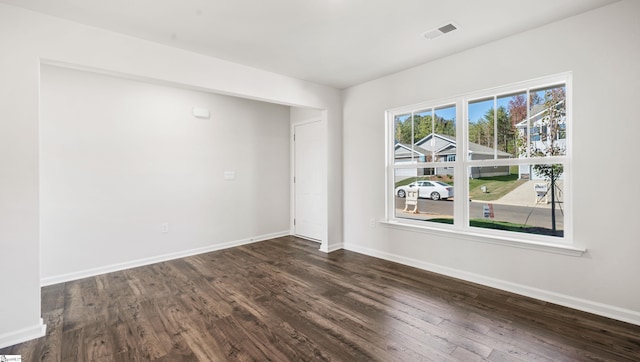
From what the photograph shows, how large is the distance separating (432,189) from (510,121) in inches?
45.9

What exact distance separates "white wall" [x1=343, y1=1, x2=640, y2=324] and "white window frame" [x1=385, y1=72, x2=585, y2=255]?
8 centimetres

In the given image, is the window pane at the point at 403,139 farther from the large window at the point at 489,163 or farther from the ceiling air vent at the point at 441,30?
the ceiling air vent at the point at 441,30

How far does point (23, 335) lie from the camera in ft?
7.26

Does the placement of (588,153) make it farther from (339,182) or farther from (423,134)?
(339,182)

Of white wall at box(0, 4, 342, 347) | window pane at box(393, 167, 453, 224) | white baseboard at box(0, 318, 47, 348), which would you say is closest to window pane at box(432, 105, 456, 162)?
window pane at box(393, 167, 453, 224)

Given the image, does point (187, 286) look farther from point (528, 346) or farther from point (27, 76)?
point (528, 346)

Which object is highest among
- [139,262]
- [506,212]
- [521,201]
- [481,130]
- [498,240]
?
[481,130]

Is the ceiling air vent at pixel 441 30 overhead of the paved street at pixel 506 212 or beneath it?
overhead

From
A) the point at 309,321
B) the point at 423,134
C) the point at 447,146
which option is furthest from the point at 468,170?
the point at 309,321

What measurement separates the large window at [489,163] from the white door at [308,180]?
1494mm

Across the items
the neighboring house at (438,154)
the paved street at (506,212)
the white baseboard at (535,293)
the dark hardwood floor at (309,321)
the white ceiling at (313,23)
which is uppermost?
the white ceiling at (313,23)

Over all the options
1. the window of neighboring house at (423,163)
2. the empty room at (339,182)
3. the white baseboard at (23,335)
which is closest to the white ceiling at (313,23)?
the empty room at (339,182)

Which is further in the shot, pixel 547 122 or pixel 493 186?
pixel 493 186

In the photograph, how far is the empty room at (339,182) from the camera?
224cm
